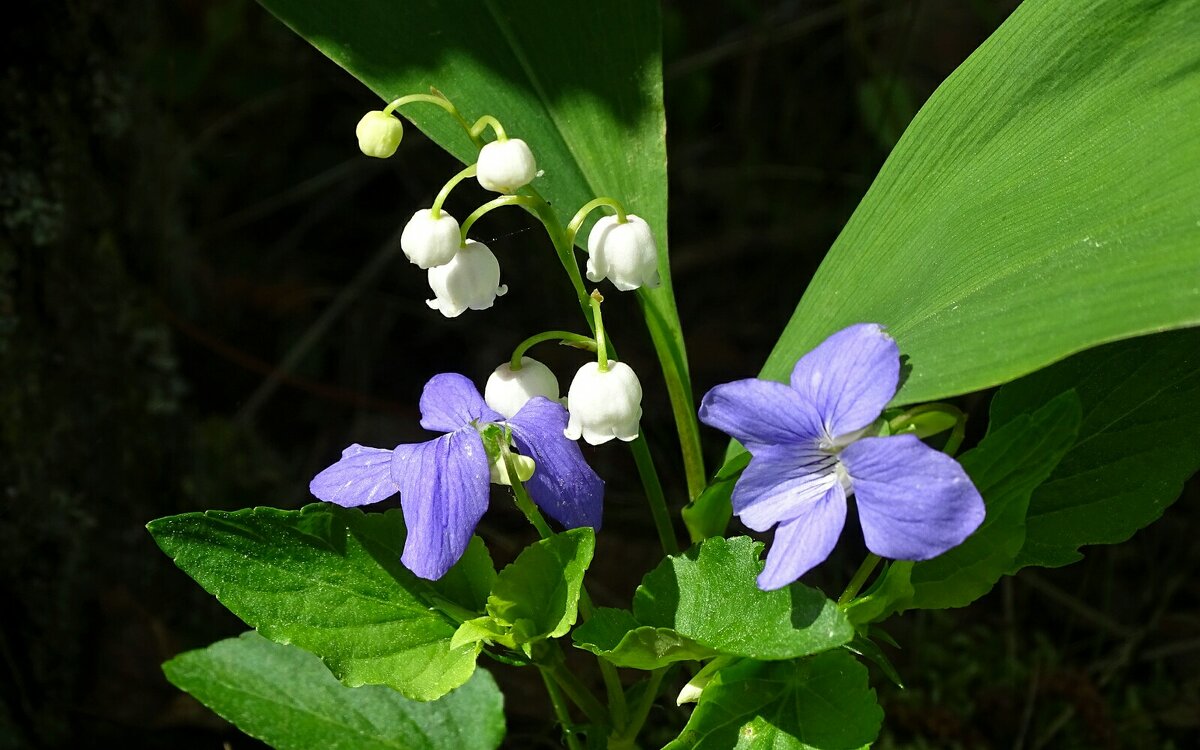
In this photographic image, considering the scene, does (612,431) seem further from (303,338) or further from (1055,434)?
(303,338)

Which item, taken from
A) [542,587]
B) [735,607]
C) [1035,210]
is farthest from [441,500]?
[1035,210]

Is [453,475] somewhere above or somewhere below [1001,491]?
above

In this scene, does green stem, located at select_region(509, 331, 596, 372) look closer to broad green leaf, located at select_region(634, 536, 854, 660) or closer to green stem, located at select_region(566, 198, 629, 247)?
green stem, located at select_region(566, 198, 629, 247)

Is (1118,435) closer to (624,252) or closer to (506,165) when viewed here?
(624,252)

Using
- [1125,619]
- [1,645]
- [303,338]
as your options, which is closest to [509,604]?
[1,645]

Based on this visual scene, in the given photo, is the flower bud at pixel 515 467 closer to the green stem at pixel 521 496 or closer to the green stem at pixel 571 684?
the green stem at pixel 521 496

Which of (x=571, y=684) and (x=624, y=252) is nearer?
(x=624, y=252)

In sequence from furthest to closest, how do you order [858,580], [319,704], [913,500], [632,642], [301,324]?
[301,324]
[319,704]
[858,580]
[632,642]
[913,500]
